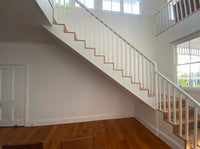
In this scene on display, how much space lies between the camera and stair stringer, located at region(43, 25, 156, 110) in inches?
83.2

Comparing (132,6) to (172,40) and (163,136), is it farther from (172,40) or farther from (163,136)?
(163,136)

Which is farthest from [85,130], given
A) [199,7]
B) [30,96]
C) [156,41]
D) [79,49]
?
[199,7]

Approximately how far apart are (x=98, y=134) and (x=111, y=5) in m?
4.46

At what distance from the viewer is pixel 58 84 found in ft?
10.1

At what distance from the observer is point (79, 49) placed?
7.22 feet

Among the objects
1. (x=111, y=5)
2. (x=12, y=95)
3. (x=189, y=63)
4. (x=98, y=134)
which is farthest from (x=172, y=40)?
(x=12, y=95)

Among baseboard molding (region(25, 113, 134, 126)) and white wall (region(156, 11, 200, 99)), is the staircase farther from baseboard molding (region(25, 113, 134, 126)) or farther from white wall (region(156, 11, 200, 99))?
baseboard molding (region(25, 113, 134, 126))

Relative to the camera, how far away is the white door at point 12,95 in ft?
9.48

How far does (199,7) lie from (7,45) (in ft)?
17.9

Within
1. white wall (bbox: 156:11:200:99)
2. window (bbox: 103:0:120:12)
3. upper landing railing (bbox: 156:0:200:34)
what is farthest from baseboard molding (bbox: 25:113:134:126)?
window (bbox: 103:0:120:12)

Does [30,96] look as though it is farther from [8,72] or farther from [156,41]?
[156,41]

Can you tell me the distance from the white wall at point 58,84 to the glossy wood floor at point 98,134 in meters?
0.32

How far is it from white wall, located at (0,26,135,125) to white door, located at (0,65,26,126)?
0.69ft

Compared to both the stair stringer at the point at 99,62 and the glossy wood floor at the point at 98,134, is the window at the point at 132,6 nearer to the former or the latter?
the stair stringer at the point at 99,62
